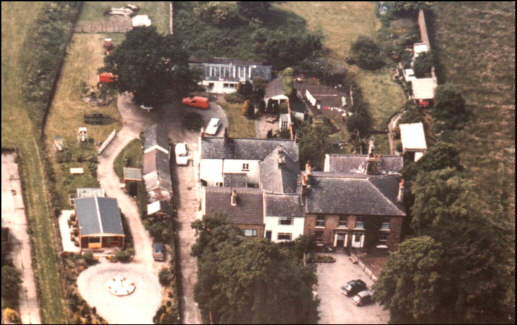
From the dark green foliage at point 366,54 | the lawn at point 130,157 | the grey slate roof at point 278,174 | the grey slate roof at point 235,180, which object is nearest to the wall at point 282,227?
the grey slate roof at point 278,174

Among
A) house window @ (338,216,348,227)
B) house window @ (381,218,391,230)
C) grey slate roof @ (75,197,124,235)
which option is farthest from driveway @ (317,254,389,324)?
grey slate roof @ (75,197,124,235)

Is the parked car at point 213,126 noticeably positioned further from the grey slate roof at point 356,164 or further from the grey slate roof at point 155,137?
the grey slate roof at point 356,164

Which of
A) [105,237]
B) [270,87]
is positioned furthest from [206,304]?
[270,87]

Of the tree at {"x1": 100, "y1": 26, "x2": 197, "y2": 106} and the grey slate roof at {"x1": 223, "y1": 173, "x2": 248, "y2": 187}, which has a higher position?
the tree at {"x1": 100, "y1": 26, "x2": 197, "y2": 106}

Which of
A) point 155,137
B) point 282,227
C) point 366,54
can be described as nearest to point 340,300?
point 282,227

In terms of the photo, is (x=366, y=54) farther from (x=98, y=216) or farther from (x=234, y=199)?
(x=98, y=216)

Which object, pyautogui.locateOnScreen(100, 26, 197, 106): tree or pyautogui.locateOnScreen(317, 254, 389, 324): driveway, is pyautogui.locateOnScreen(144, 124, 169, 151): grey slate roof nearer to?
pyautogui.locateOnScreen(100, 26, 197, 106): tree
